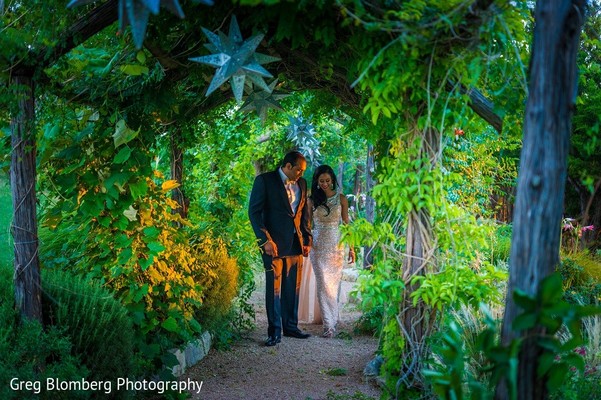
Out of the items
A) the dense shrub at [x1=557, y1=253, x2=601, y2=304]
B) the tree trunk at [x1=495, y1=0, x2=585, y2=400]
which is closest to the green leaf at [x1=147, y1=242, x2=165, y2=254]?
the tree trunk at [x1=495, y1=0, x2=585, y2=400]

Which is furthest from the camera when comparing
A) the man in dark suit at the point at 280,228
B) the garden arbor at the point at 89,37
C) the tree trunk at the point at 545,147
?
the man in dark suit at the point at 280,228

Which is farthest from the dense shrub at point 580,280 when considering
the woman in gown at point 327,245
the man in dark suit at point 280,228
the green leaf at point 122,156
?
the green leaf at point 122,156

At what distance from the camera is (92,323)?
4.49 m

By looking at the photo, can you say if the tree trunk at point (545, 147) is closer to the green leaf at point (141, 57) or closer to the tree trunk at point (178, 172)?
the green leaf at point (141, 57)

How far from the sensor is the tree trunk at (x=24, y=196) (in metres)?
4.49

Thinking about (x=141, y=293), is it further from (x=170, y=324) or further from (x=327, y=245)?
(x=327, y=245)

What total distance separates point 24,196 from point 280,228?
3.79 meters

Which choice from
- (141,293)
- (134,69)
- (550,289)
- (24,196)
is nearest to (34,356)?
(24,196)

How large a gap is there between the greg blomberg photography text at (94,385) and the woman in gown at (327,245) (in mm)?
3322

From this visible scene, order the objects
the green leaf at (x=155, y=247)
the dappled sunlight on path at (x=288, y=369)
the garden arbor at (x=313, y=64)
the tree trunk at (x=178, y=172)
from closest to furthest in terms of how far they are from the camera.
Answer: the garden arbor at (x=313, y=64)
the green leaf at (x=155, y=247)
the dappled sunlight on path at (x=288, y=369)
the tree trunk at (x=178, y=172)

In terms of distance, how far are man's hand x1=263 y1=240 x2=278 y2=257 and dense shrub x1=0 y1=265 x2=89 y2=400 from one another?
11.4ft

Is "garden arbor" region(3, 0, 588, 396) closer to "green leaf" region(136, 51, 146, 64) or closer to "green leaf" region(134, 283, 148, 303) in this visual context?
"green leaf" region(136, 51, 146, 64)

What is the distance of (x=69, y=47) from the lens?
4.55m

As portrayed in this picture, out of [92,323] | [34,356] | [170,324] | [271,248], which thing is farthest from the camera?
[271,248]
